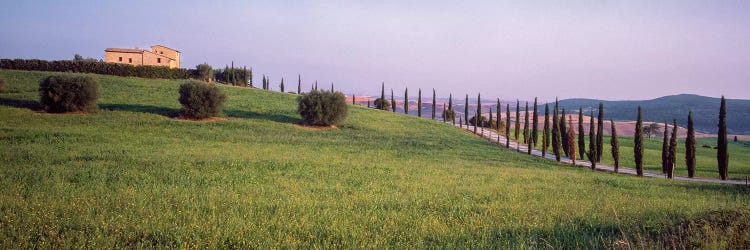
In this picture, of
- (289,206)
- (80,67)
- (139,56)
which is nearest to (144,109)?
(80,67)

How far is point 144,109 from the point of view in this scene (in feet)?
145

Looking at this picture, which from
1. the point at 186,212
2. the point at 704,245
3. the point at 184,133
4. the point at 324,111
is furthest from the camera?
the point at 324,111

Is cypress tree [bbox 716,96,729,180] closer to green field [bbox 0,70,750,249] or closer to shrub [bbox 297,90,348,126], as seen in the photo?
green field [bbox 0,70,750,249]

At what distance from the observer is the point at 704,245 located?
6.66 metres

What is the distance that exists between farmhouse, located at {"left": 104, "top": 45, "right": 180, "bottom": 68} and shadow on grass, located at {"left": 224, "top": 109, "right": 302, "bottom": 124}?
107ft

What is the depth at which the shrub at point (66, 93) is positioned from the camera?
38.2 meters

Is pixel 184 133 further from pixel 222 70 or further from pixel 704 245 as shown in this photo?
pixel 222 70

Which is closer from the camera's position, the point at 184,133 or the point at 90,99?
the point at 184,133

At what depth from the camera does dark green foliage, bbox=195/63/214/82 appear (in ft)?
241

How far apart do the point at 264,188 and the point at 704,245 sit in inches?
450

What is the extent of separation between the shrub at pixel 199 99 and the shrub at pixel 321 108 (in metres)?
9.52

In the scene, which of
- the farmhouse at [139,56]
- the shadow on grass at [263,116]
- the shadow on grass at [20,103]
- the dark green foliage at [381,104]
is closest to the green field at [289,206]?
the shadow on grass at [20,103]

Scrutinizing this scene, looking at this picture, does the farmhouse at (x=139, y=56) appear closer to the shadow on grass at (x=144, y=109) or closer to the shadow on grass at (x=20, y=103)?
the shadow on grass at (x=144, y=109)

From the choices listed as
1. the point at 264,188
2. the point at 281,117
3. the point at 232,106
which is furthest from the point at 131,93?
the point at 264,188
